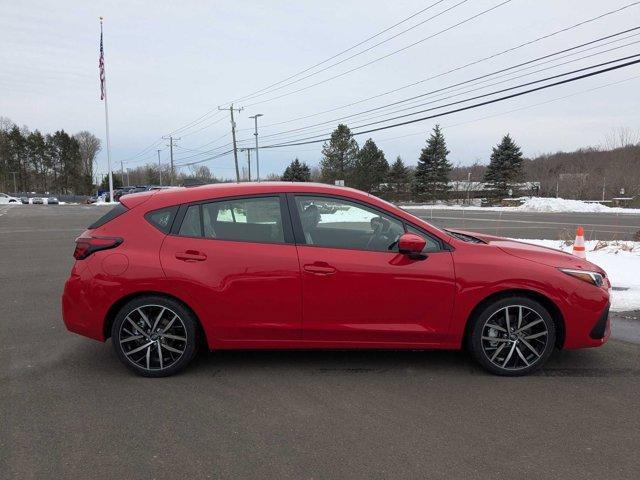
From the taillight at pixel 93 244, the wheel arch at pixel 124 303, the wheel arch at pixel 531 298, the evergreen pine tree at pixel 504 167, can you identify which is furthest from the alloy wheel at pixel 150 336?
the evergreen pine tree at pixel 504 167

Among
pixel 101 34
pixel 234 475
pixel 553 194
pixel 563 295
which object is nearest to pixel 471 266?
pixel 563 295

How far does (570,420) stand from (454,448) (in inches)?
38.0

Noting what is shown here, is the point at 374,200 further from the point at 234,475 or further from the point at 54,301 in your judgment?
the point at 54,301

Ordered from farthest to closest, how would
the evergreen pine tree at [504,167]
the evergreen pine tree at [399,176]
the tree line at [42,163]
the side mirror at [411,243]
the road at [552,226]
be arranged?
the tree line at [42,163] → the evergreen pine tree at [399,176] → the evergreen pine tree at [504,167] → the road at [552,226] → the side mirror at [411,243]

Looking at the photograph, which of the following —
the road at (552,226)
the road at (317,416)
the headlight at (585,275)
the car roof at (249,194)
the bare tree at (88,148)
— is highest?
the bare tree at (88,148)

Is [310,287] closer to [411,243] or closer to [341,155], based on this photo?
[411,243]

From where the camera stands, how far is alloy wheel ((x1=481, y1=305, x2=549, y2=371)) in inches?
158

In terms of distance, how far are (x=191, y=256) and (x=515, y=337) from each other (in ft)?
8.99

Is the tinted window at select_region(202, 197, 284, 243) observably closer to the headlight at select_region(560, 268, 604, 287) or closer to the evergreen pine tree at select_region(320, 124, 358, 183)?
the headlight at select_region(560, 268, 604, 287)

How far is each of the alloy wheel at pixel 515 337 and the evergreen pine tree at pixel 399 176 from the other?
58548 mm

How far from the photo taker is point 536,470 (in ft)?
9.06

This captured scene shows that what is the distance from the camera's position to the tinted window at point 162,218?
4109mm

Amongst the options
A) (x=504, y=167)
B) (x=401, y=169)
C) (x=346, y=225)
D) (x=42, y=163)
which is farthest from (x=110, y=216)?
Answer: (x=42, y=163)

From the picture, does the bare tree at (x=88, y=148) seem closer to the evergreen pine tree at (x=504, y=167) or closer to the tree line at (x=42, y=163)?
the tree line at (x=42, y=163)
